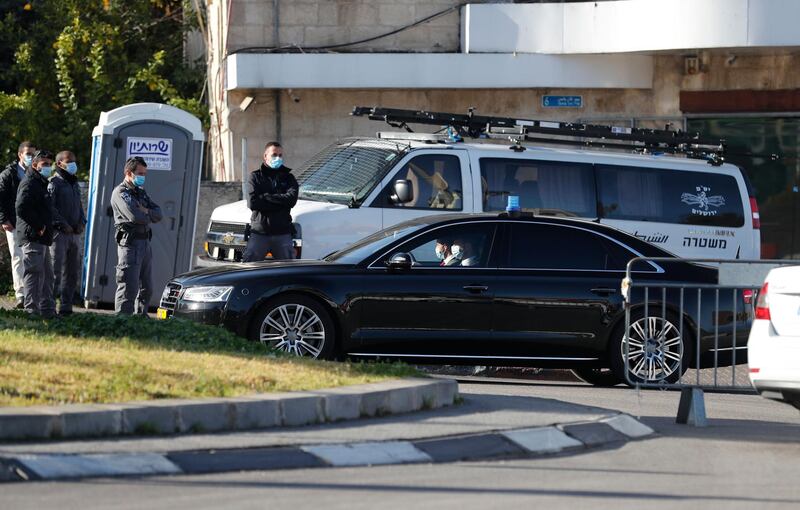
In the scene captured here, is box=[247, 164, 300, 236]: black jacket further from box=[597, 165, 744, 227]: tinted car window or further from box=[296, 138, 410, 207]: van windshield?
box=[597, 165, 744, 227]: tinted car window

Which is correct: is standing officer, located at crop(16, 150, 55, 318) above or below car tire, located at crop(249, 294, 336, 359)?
above

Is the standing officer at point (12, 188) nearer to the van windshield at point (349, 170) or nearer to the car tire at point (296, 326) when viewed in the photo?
the van windshield at point (349, 170)

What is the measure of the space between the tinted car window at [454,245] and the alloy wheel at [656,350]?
147 cm

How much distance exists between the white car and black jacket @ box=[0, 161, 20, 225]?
9388 millimetres

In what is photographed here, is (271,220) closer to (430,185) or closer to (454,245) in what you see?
(430,185)

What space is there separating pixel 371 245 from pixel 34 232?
3838 millimetres

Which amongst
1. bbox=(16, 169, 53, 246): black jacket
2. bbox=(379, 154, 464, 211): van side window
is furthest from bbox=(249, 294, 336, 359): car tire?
bbox=(16, 169, 53, 246): black jacket

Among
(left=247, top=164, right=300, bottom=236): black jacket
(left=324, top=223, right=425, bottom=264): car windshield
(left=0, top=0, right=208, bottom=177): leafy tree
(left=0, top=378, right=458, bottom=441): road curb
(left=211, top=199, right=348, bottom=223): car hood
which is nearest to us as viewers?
(left=0, top=378, right=458, bottom=441): road curb

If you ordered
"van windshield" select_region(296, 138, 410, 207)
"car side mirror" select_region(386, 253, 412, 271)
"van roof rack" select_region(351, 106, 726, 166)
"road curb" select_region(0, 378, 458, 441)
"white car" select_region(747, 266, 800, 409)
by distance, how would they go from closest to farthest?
"road curb" select_region(0, 378, 458, 441), "white car" select_region(747, 266, 800, 409), "car side mirror" select_region(386, 253, 412, 271), "van windshield" select_region(296, 138, 410, 207), "van roof rack" select_region(351, 106, 726, 166)

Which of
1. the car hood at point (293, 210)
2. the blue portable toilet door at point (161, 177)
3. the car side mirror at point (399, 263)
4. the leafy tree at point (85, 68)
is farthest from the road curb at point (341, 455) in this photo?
the leafy tree at point (85, 68)

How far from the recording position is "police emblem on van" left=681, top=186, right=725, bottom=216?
16875mm

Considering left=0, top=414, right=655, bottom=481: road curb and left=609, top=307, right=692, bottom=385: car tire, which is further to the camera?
left=609, top=307, right=692, bottom=385: car tire

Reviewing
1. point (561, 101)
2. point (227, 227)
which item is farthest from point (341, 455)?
point (561, 101)

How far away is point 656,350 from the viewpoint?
43.2 ft
